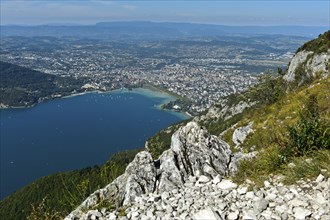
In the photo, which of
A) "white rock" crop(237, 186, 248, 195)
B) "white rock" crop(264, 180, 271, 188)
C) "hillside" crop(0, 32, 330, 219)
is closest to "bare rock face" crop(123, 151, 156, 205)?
"hillside" crop(0, 32, 330, 219)

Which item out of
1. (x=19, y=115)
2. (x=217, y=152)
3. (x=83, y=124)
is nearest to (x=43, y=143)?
(x=83, y=124)

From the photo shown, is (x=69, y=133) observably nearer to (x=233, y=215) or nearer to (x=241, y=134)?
(x=241, y=134)

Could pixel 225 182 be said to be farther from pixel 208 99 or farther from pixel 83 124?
pixel 208 99

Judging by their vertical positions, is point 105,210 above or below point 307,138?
below

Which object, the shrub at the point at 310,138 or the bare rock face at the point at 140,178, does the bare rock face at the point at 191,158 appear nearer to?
the bare rock face at the point at 140,178

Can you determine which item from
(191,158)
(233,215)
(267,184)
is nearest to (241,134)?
(191,158)

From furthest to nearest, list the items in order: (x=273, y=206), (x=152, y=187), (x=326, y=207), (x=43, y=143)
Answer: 1. (x=43, y=143)
2. (x=152, y=187)
3. (x=273, y=206)
4. (x=326, y=207)
